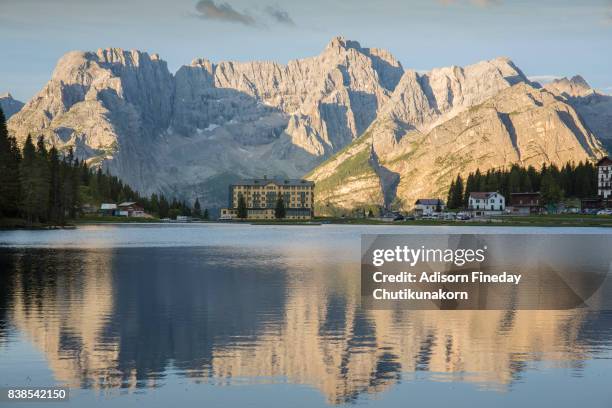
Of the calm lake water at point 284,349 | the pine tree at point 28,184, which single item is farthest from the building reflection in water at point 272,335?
the pine tree at point 28,184

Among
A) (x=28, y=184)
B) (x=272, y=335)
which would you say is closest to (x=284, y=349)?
(x=272, y=335)

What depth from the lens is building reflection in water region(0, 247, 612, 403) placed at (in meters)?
34.0

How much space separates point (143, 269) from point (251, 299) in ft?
101

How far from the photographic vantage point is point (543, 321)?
48.3 m

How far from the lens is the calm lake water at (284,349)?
30750 millimetres

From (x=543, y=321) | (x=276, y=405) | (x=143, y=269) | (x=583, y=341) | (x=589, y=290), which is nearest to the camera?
(x=276, y=405)

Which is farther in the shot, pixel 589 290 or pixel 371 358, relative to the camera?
pixel 589 290

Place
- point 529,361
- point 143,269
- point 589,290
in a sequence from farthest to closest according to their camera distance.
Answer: point 143,269
point 589,290
point 529,361

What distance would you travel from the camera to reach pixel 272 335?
4328 cm

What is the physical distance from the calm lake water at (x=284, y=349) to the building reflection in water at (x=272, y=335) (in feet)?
0.29

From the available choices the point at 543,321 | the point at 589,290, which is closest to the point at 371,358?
the point at 543,321

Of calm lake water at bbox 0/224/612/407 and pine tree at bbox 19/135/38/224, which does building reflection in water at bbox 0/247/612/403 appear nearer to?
calm lake water at bbox 0/224/612/407

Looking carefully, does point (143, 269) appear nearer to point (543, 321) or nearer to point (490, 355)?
point (543, 321)

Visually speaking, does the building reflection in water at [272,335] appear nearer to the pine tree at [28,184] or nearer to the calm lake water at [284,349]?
the calm lake water at [284,349]
